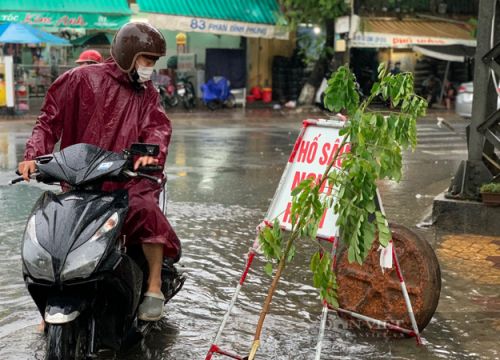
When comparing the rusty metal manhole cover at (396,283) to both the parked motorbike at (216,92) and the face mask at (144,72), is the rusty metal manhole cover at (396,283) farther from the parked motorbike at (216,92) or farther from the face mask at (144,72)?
the parked motorbike at (216,92)

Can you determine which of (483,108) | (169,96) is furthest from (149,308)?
(169,96)

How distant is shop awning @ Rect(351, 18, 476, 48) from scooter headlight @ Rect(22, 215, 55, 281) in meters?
24.2

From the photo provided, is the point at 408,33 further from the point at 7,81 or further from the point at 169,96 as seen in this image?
the point at 7,81

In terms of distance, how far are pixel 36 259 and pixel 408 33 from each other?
1021 inches

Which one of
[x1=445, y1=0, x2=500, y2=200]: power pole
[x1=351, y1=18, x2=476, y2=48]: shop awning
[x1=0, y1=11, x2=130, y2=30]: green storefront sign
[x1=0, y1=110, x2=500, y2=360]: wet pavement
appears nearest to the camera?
[x1=0, y1=110, x2=500, y2=360]: wet pavement

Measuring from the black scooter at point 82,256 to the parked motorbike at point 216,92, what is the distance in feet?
74.0

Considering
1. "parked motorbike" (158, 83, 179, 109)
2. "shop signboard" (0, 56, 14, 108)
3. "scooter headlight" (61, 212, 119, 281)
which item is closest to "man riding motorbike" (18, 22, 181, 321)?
"scooter headlight" (61, 212, 119, 281)

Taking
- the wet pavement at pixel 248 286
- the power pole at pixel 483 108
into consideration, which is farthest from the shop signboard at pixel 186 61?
the power pole at pixel 483 108

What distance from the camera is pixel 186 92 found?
2598cm

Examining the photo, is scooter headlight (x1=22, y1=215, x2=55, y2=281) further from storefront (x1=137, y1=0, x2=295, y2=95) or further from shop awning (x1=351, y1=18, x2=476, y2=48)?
shop awning (x1=351, y1=18, x2=476, y2=48)

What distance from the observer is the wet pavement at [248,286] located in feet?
14.6

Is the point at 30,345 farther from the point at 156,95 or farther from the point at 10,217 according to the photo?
the point at 10,217

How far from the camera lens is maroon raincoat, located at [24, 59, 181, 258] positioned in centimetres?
431

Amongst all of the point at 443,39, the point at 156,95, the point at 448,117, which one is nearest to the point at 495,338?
the point at 156,95
